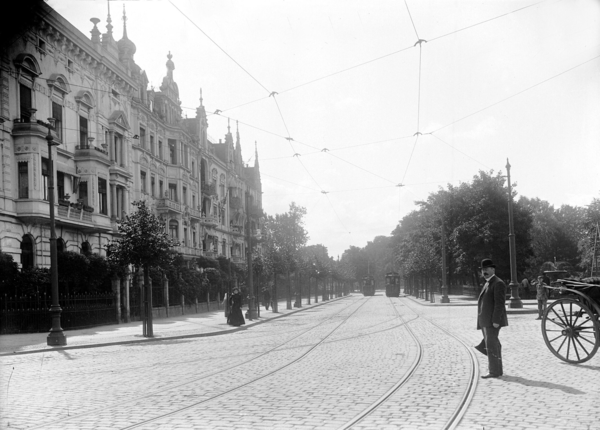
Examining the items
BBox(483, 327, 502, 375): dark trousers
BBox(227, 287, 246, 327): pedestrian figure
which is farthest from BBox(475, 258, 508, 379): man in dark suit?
BBox(227, 287, 246, 327): pedestrian figure

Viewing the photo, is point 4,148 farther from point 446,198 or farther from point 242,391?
point 446,198

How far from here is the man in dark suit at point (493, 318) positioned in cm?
952

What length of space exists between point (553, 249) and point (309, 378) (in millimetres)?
79979

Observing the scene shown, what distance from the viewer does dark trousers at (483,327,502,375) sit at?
9516 millimetres

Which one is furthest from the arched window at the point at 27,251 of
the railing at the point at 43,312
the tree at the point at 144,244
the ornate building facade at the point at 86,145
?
the tree at the point at 144,244

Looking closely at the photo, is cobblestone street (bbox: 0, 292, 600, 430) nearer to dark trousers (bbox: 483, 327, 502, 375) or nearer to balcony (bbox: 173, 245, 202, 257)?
dark trousers (bbox: 483, 327, 502, 375)

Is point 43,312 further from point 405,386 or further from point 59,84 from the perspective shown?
point 405,386

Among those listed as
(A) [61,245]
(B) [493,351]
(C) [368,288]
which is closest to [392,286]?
(C) [368,288]

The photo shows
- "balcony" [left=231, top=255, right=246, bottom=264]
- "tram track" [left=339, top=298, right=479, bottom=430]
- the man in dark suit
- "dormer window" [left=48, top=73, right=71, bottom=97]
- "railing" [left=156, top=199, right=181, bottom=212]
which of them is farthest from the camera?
"balcony" [left=231, top=255, right=246, bottom=264]

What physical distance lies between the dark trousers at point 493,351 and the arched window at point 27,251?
71.9 feet

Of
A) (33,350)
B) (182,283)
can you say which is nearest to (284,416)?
(33,350)

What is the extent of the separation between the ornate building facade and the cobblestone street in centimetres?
1077

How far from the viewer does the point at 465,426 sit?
21.2 ft

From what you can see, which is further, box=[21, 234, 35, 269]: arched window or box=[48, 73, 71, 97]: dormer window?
box=[48, 73, 71, 97]: dormer window
